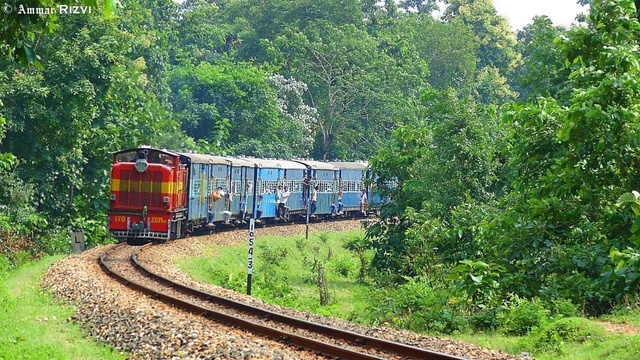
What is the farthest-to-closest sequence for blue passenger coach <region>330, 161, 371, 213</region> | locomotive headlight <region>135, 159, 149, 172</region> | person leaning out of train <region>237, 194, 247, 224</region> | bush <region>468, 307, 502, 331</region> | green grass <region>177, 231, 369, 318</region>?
blue passenger coach <region>330, 161, 371, 213</region> < person leaning out of train <region>237, 194, 247, 224</region> < locomotive headlight <region>135, 159, 149, 172</region> < green grass <region>177, 231, 369, 318</region> < bush <region>468, 307, 502, 331</region>

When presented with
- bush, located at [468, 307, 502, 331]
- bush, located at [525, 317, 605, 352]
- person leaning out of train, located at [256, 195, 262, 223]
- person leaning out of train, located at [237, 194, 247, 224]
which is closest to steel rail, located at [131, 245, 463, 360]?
bush, located at [525, 317, 605, 352]

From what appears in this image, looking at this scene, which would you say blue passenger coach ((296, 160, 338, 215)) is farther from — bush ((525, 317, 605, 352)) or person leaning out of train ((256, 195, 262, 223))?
bush ((525, 317, 605, 352))

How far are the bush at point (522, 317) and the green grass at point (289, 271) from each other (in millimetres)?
4042

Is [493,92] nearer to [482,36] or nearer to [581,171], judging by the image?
[482,36]

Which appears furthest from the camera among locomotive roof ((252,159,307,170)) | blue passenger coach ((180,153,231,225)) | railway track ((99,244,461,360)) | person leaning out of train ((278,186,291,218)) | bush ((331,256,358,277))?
person leaning out of train ((278,186,291,218))

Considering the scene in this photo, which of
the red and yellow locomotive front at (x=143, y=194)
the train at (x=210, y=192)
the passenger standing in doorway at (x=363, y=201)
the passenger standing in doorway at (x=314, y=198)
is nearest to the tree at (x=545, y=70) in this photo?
the train at (x=210, y=192)

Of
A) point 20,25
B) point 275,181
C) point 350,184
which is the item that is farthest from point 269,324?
point 350,184

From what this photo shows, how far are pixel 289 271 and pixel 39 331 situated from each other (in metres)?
16.1

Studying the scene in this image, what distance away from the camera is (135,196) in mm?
24453

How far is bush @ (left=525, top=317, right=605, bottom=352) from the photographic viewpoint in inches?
464

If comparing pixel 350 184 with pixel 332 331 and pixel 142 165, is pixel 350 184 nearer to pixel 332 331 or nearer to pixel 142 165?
pixel 142 165

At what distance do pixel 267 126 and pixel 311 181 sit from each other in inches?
412

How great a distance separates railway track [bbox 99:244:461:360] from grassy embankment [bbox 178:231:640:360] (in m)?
2.04

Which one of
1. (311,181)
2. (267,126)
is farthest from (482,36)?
(311,181)
